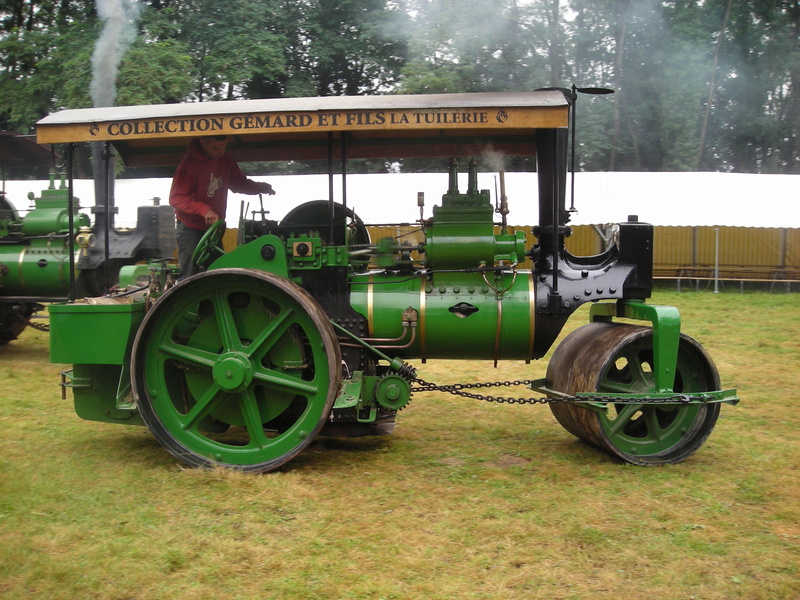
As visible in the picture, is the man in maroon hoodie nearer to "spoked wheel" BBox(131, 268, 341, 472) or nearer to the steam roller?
the steam roller

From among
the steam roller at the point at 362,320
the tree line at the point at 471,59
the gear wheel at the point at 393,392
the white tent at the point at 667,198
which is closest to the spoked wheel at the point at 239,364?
the steam roller at the point at 362,320

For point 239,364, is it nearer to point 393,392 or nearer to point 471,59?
point 393,392

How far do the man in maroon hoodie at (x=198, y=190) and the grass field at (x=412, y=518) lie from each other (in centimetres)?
134

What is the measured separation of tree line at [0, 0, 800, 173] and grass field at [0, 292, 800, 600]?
11.0m

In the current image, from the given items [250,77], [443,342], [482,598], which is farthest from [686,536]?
[250,77]

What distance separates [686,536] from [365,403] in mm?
1958

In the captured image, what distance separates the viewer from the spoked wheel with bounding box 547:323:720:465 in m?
4.75

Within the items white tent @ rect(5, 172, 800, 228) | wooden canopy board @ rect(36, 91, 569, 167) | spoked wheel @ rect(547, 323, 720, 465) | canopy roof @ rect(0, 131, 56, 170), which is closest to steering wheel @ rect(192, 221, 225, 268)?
wooden canopy board @ rect(36, 91, 569, 167)

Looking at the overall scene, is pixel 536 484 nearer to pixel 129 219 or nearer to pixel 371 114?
pixel 371 114

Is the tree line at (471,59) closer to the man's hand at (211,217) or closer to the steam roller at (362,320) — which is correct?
the man's hand at (211,217)

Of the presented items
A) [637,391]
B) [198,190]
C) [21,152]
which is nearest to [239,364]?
[198,190]

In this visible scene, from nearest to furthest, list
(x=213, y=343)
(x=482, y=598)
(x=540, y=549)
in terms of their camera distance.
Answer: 1. (x=482, y=598)
2. (x=540, y=549)
3. (x=213, y=343)

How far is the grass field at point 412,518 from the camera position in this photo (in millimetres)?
3295

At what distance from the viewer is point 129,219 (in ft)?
40.6
